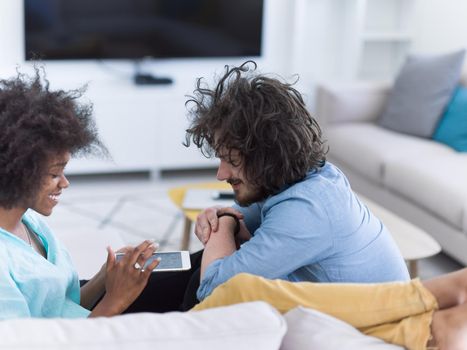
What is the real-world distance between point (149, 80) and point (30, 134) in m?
3.15

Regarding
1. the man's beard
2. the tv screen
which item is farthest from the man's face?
the tv screen

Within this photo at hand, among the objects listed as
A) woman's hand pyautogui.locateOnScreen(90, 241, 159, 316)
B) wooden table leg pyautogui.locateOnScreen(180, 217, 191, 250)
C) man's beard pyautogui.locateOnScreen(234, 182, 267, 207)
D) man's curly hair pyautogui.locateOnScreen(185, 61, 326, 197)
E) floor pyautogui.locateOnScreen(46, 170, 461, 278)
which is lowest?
floor pyautogui.locateOnScreen(46, 170, 461, 278)

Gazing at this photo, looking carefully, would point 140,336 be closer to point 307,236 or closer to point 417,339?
point 417,339

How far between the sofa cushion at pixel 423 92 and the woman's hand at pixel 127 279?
261 centimetres

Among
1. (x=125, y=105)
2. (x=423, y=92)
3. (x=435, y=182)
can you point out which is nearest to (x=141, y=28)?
(x=125, y=105)

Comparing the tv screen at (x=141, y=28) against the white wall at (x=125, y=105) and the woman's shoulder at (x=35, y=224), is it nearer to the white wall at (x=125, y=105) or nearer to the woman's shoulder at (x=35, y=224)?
the white wall at (x=125, y=105)

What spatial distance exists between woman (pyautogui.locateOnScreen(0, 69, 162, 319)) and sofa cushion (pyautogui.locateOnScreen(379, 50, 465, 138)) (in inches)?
103

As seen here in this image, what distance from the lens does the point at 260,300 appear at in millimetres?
1400

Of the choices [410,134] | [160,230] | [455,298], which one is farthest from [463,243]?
[455,298]

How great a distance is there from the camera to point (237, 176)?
1860mm

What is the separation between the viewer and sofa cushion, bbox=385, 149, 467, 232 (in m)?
3.39

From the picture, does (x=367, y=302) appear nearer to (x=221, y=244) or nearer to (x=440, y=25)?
(x=221, y=244)

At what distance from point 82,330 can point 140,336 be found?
9 cm

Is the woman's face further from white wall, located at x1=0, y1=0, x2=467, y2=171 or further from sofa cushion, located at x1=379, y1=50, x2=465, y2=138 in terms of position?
sofa cushion, located at x1=379, y1=50, x2=465, y2=138
